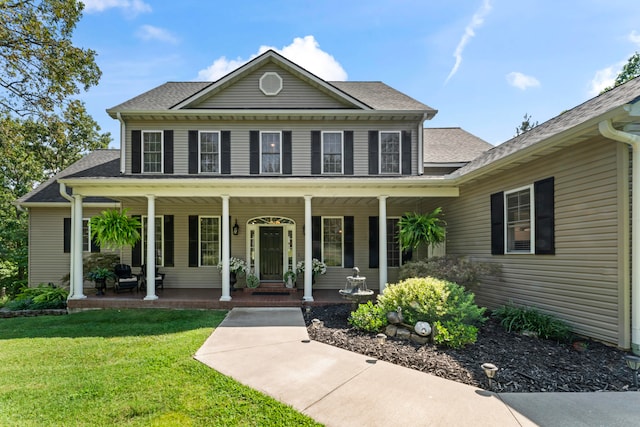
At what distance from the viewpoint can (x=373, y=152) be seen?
9680 mm

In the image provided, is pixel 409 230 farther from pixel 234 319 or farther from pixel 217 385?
pixel 217 385

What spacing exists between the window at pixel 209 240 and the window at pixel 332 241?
11.2 ft

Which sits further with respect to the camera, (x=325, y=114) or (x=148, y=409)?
(x=325, y=114)

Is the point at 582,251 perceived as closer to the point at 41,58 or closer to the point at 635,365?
the point at 635,365

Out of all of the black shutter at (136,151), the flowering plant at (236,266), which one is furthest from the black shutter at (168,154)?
the flowering plant at (236,266)

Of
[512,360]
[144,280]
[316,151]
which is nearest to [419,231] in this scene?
[316,151]

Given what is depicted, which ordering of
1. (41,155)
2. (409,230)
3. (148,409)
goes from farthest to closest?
(41,155) → (409,230) → (148,409)

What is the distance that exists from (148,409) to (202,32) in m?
9.65

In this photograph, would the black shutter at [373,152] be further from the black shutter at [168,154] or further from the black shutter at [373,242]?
the black shutter at [168,154]

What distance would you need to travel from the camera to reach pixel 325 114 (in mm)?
9406

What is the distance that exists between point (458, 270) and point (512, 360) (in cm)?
285

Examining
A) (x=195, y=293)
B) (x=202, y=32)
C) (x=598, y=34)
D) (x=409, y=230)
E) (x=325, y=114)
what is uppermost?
(x=202, y=32)

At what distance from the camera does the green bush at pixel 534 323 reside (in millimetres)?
5055

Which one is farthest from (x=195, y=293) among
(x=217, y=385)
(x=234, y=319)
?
(x=217, y=385)
